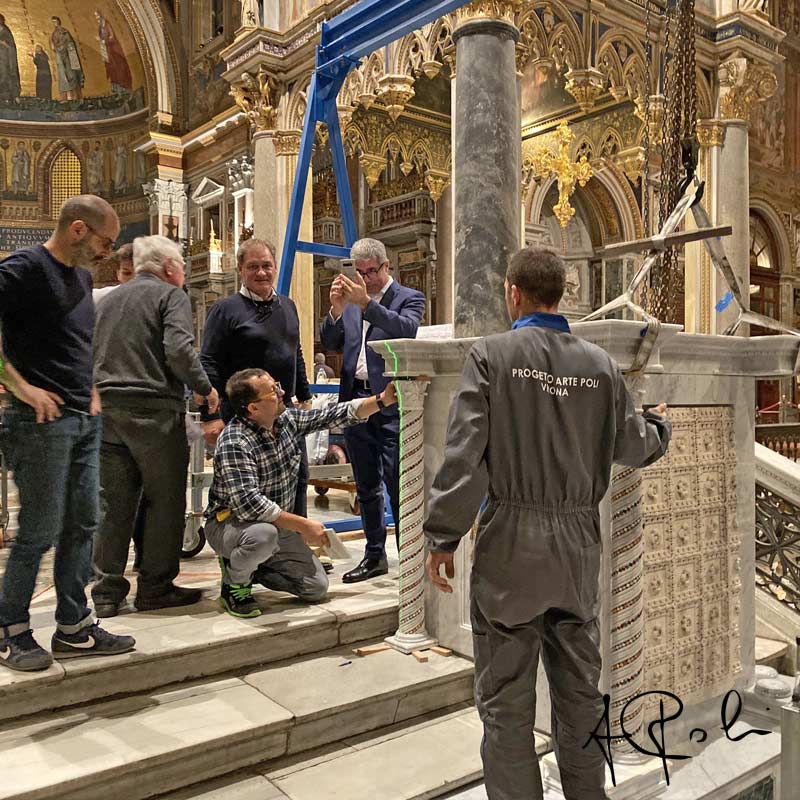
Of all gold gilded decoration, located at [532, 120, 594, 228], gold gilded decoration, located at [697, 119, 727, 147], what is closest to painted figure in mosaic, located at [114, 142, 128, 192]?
gold gilded decoration, located at [532, 120, 594, 228]

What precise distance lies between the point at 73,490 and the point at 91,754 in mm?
894

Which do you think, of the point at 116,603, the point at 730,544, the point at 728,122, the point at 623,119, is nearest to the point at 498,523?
the point at 730,544

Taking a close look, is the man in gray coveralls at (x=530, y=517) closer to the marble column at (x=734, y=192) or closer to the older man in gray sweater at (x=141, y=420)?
the older man in gray sweater at (x=141, y=420)

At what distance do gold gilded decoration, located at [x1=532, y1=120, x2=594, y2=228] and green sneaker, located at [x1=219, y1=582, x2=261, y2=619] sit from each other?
8188 millimetres

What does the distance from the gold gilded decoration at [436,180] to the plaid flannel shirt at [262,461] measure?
328 inches

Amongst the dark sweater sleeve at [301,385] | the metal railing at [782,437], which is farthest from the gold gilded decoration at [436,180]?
the dark sweater sleeve at [301,385]

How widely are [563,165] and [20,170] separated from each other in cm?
1238

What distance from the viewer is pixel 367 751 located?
297cm

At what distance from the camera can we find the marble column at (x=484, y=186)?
4324mm

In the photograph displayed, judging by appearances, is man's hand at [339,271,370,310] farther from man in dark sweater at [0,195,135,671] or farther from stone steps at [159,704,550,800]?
stone steps at [159,704,550,800]

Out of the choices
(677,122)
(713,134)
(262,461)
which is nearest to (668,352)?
(677,122)

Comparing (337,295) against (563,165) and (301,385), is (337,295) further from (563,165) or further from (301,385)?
(563,165)

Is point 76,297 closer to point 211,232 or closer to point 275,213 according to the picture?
point 275,213

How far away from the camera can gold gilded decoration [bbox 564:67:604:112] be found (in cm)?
867
